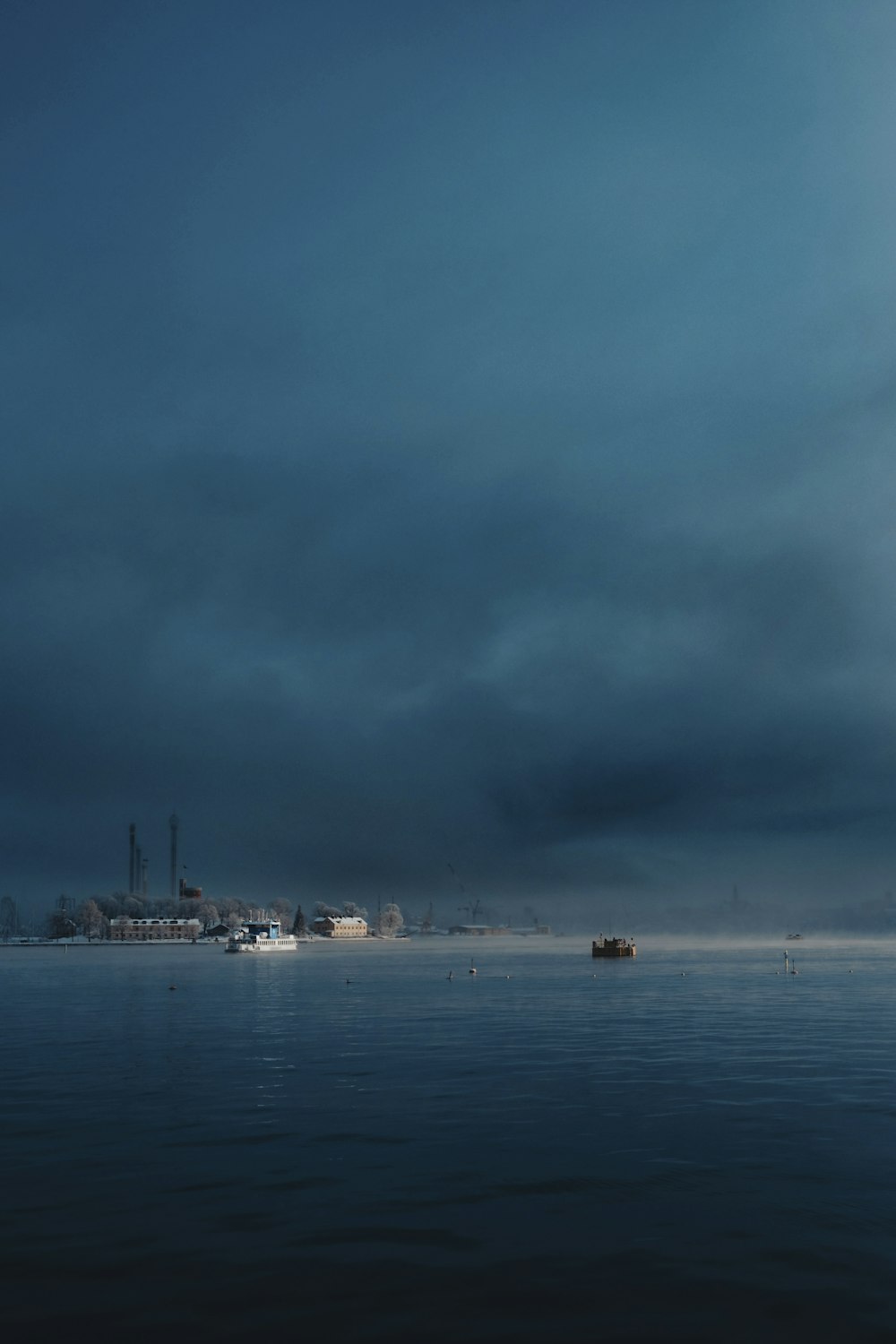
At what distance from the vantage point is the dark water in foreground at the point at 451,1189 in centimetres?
2180

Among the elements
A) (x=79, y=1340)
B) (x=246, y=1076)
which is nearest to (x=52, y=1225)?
(x=79, y=1340)

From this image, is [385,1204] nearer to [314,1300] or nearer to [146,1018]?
[314,1300]

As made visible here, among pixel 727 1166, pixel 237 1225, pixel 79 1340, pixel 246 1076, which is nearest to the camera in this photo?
pixel 79 1340

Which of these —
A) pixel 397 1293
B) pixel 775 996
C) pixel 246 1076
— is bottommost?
pixel 775 996

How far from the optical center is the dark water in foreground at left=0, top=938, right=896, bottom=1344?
21797 millimetres

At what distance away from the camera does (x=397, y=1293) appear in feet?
74.5

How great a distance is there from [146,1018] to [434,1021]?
1015 inches

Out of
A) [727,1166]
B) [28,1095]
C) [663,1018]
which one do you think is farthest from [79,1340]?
[663,1018]

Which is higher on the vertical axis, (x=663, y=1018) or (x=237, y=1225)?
(x=237, y=1225)

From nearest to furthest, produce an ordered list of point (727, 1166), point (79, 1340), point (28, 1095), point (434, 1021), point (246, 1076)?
point (79, 1340)
point (727, 1166)
point (28, 1095)
point (246, 1076)
point (434, 1021)

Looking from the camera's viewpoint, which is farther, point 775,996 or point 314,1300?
point 775,996

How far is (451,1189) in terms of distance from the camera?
103 feet

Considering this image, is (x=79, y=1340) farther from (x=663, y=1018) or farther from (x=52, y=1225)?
(x=663, y=1018)

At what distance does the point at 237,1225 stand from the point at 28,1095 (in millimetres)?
26513
